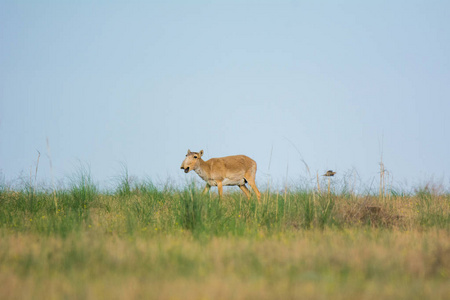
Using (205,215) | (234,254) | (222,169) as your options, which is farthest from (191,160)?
(234,254)

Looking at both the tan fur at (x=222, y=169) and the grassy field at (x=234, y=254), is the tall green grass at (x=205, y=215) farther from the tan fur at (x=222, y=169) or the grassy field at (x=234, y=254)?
the tan fur at (x=222, y=169)

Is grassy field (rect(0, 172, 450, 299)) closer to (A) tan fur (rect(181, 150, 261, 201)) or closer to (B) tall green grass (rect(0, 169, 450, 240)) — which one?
(B) tall green grass (rect(0, 169, 450, 240))

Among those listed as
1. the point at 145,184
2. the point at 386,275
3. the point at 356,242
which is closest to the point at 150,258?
the point at 386,275

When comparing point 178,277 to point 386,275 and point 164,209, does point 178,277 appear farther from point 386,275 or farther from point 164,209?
point 164,209

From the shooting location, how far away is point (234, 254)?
19.5 ft

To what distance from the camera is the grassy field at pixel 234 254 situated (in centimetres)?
441

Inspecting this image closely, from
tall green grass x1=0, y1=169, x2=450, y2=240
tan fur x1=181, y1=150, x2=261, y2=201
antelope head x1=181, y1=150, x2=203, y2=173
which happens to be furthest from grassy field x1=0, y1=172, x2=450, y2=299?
antelope head x1=181, y1=150, x2=203, y2=173

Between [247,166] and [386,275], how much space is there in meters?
11.7

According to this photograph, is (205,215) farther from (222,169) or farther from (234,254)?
(222,169)

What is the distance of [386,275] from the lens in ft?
17.0

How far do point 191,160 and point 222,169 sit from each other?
1189mm

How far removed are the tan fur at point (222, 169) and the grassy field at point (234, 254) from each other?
5016 millimetres

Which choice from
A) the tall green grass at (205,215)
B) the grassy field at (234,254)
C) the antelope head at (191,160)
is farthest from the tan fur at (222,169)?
the grassy field at (234,254)

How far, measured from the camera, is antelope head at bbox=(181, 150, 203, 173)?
16.1 meters
